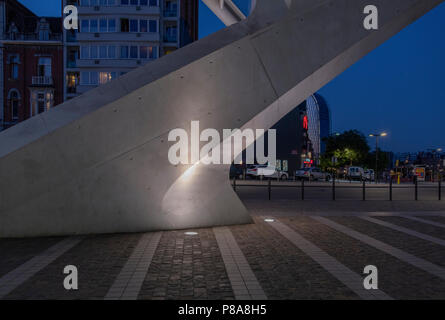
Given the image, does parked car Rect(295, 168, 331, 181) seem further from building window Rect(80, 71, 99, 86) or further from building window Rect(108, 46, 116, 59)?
building window Rect(80, 71, 99, 86)

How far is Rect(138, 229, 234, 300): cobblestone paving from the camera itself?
4484mm

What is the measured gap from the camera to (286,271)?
543cm

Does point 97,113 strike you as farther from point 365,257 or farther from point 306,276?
point 365,257

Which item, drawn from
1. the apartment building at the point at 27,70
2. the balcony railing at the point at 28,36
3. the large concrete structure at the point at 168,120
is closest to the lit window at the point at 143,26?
the apartment building at the point at 27,70

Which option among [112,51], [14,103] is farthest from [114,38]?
[14,103]

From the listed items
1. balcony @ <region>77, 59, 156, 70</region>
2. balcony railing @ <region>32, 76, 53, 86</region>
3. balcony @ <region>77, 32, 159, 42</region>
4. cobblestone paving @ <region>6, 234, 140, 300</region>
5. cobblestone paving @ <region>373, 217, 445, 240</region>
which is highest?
balcony @ <region>77, 32, 159, 42</region>

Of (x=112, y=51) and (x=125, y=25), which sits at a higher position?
(x=125, y=25)

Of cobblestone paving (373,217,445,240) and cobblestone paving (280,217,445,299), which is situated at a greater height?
cobblestone paving (280,217,445,299)

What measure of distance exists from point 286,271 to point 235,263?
0.89 metres

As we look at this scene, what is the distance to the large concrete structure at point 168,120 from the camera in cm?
773

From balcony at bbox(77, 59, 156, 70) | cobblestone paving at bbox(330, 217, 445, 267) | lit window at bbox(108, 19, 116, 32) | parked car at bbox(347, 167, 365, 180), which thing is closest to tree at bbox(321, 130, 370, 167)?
parked car at bbox(347, 167, 365, 180)

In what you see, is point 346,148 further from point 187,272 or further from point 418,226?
point 187,272

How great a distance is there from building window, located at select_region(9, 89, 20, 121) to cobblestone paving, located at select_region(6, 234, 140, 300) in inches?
1627
